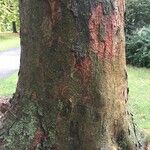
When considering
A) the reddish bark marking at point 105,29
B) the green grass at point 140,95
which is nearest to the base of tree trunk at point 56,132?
the reddish bark marking at point 105,29

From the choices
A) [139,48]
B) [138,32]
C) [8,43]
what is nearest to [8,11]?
[139,48]

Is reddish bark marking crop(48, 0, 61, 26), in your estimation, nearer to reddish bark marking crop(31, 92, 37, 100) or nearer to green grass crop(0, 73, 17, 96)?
reddish bark marking crop(31, 92, 37, 100)

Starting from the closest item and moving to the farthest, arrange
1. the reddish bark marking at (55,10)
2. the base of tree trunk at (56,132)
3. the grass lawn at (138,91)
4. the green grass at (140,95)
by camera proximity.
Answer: the reddish bark marking at (55,10), the base of tree trunk at (56,132), the green grass at (140,95), the grass lawn at (138,91)

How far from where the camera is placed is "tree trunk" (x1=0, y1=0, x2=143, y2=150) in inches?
154

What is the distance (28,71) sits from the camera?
13.8 ft

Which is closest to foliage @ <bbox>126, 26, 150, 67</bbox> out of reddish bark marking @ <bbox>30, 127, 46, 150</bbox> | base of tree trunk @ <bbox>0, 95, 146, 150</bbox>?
base of tree trunk @ <bbox>0, 95, 146, 150</bbox>

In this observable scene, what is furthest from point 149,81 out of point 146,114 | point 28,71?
point 28,71

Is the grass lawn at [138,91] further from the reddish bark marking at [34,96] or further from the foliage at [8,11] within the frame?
the reddish bark marking at [34,96]

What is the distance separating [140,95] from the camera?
11703mm

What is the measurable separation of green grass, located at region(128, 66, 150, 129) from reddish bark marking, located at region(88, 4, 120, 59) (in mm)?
1794

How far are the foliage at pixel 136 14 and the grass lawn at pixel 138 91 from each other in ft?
8.14

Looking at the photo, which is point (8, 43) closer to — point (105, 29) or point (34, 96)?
point (34, 96)

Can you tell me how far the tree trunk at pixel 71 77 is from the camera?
12.8 ft

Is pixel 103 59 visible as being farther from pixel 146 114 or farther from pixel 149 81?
pixel 149 81
